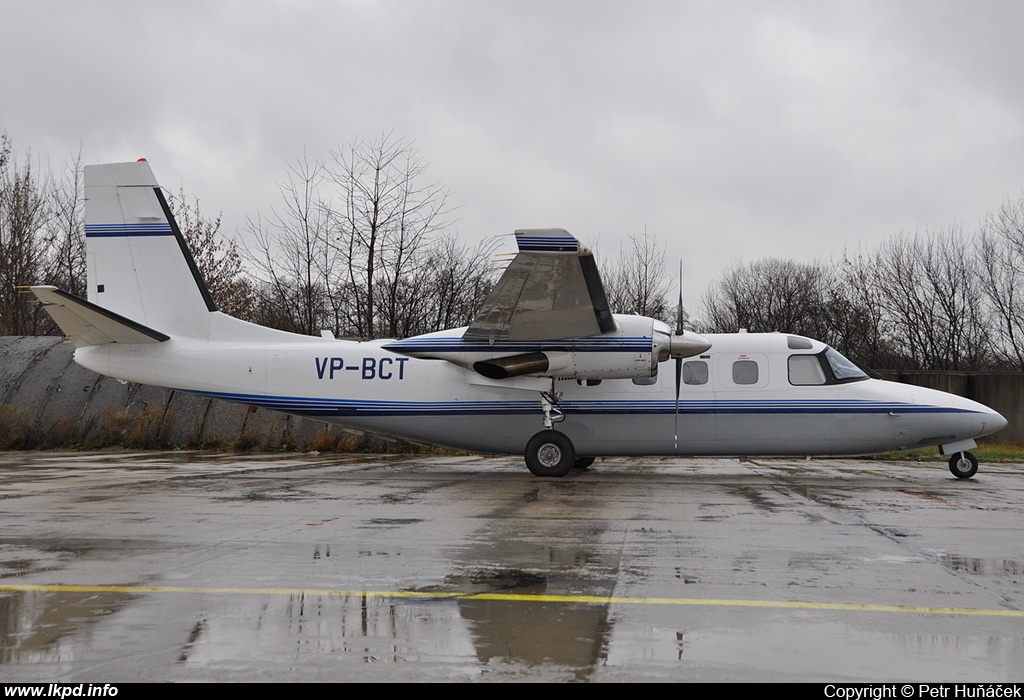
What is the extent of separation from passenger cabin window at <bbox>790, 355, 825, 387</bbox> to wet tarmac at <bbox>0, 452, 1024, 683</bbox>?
348 cm

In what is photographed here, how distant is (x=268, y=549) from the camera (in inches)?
291

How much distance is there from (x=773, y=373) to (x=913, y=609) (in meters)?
10.4

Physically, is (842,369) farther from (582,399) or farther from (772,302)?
(772,302)

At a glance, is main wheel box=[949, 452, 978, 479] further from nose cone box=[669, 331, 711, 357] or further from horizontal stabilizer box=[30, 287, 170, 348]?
horizontal stabilizer box=[30, 287, 170, 348]

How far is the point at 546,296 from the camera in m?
13.3

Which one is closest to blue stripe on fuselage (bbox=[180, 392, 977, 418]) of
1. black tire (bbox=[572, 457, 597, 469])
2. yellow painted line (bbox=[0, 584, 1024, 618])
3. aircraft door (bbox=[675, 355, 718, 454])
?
aircraft door (bbox=[675, 355, 718, 454])

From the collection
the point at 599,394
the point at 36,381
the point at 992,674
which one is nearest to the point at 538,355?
the point at 599,394

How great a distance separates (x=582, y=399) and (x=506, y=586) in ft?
31.8

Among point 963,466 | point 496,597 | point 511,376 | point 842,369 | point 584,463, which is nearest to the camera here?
point 496,597

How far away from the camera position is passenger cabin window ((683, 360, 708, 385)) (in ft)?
50.9

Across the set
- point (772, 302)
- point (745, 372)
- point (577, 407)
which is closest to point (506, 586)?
point (577, 407)

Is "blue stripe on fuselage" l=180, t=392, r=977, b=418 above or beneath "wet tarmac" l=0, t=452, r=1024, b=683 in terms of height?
above

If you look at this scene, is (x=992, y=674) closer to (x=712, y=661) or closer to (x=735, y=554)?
(x=712, y=661)

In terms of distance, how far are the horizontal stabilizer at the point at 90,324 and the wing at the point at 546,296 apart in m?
5.78
